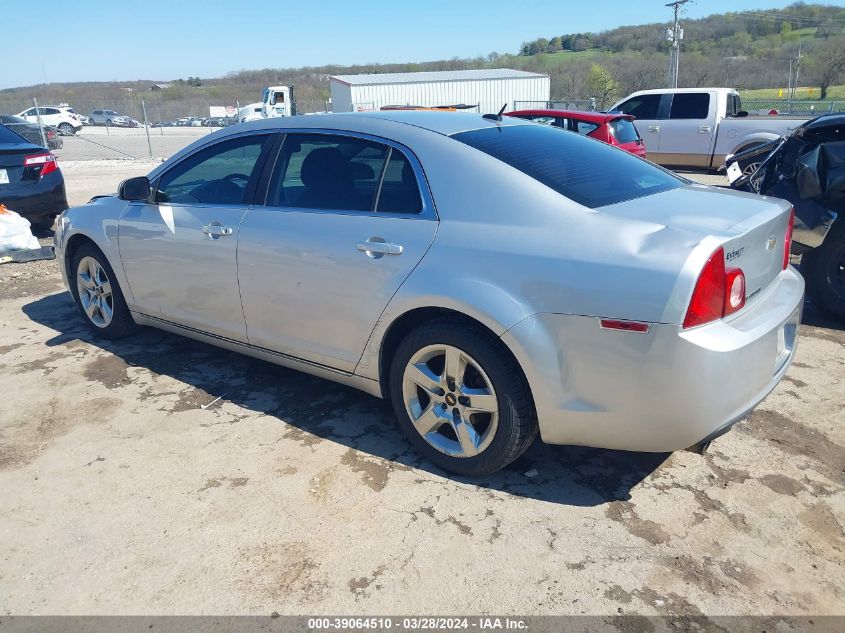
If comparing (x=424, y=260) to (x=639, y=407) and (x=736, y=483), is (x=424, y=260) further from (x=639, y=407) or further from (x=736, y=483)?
(x=736, y=483)

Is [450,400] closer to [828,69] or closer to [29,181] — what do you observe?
[29,181]

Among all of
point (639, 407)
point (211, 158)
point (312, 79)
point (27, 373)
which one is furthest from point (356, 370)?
point (312, 79)

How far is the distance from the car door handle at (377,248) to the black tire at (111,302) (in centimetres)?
247

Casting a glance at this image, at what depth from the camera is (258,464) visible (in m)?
3.25

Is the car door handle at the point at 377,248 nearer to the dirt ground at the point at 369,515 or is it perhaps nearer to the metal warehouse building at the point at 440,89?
the dirt ground at the point at 369,515

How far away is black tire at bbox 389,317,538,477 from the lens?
2.78 m

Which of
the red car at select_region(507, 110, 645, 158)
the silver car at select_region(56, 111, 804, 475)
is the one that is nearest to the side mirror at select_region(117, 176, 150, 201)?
the silver car at select_region(56, 111, 804, 475)

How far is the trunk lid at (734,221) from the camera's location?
2598 mm

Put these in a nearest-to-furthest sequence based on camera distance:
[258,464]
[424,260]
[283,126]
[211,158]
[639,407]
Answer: [639,407] < [424,260] < [258,464] < [283,126] < [211,158]

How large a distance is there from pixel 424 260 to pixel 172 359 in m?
2.54

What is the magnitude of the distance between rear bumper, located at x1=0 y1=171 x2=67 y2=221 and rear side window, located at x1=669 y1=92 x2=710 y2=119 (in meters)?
12.6

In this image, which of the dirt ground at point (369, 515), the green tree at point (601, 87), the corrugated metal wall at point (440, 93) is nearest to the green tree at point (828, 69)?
the green tree at point (601, 87)

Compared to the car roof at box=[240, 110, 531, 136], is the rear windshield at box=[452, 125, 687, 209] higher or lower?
lower

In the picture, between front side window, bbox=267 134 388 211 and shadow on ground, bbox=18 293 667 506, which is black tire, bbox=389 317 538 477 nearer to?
shadow on ground, bbox=18 293 667 506
